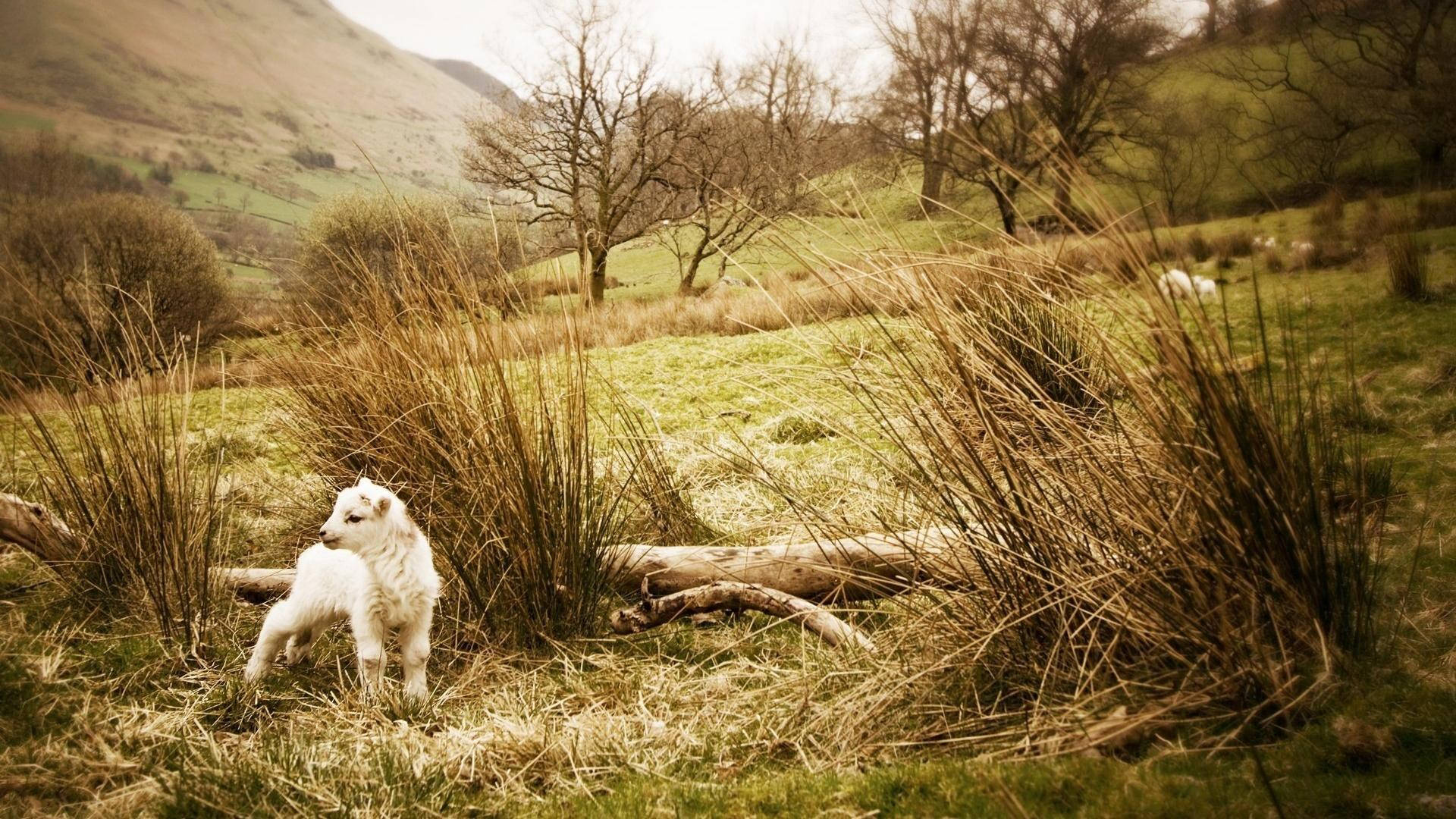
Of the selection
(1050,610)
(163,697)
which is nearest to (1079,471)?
(1050,610)

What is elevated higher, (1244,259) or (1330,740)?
(1244,259)

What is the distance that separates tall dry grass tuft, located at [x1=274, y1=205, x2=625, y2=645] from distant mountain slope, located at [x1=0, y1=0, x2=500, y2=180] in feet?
2.54

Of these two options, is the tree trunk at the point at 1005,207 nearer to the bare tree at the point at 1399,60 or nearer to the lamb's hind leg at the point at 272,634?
the lamb's hind leg at the point at 272,634

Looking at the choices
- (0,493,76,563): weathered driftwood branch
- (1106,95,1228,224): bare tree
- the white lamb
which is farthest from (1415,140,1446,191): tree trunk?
(0,493,76,563): weathered driftwood branch

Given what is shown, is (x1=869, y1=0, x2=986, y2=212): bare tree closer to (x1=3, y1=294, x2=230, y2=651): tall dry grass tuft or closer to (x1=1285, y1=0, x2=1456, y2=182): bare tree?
(x1=1285, y1=0, x2=1456, y2=182): bare tree

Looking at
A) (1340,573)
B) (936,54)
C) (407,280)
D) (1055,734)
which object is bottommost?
(1055,734)

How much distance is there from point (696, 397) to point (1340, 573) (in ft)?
17.5

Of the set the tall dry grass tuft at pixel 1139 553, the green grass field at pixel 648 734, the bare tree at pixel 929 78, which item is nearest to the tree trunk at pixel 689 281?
the bare tree at pixel 929 78

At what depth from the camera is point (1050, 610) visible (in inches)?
71.0

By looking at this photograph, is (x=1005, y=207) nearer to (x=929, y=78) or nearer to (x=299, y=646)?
(x=929, y=78)

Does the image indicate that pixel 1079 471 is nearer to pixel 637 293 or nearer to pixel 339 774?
pixel 339 774

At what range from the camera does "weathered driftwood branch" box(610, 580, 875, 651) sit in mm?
2523

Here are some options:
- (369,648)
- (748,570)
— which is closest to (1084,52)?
(748,570)

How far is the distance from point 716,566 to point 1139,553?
1671 mm
